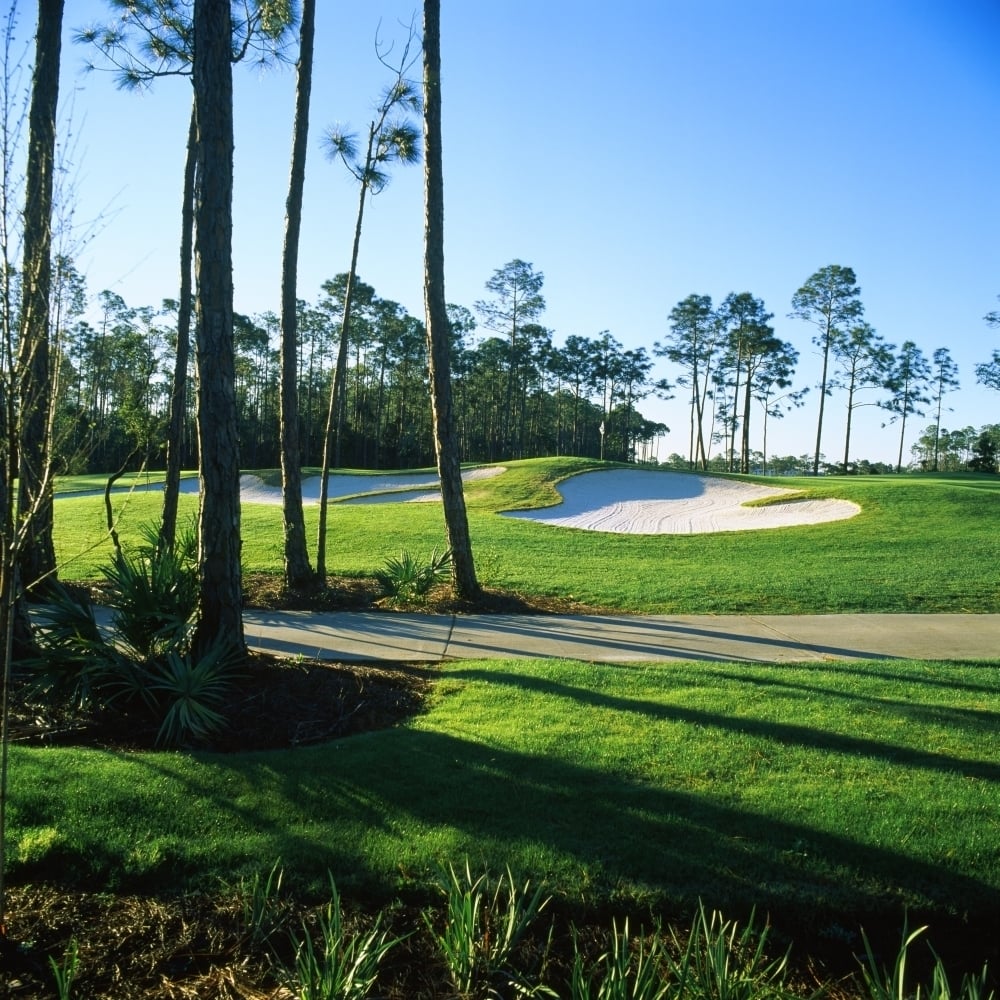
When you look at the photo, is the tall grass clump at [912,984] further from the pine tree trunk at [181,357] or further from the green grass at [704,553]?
the pine tree trunk at [181,357]

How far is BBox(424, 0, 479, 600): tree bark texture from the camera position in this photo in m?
10.7

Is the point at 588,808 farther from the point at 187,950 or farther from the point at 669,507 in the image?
the point at 669,507

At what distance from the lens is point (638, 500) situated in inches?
912

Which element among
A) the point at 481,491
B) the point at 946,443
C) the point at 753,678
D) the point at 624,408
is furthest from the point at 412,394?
the point at 753,678

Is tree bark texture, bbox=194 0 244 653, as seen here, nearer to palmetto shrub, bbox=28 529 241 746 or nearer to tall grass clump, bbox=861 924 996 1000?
palmetto shrub, bbox=28 529 241 746

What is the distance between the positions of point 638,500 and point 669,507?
3.96ft

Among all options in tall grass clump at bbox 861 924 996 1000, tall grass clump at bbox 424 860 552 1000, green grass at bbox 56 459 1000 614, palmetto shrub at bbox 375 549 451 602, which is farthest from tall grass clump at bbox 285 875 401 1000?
green grass at bbox 56 459 1000 614

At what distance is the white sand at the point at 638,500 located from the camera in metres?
19.8

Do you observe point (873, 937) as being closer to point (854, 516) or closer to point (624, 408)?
point (854, 516)

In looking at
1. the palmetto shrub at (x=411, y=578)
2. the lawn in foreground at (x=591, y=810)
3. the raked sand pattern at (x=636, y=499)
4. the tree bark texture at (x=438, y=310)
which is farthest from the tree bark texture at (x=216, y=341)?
the raked sand pattern at (x=636, y=499)

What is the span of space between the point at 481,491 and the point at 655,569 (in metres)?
11.4

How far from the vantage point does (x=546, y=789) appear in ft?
13.8

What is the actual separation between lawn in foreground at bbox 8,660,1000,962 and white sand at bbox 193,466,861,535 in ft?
44.5

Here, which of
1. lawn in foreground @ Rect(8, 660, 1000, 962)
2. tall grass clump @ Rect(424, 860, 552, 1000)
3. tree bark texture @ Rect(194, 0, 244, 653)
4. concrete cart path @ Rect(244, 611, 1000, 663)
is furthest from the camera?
concrete cart path @ Rect(244, 611, 1000, 663)
